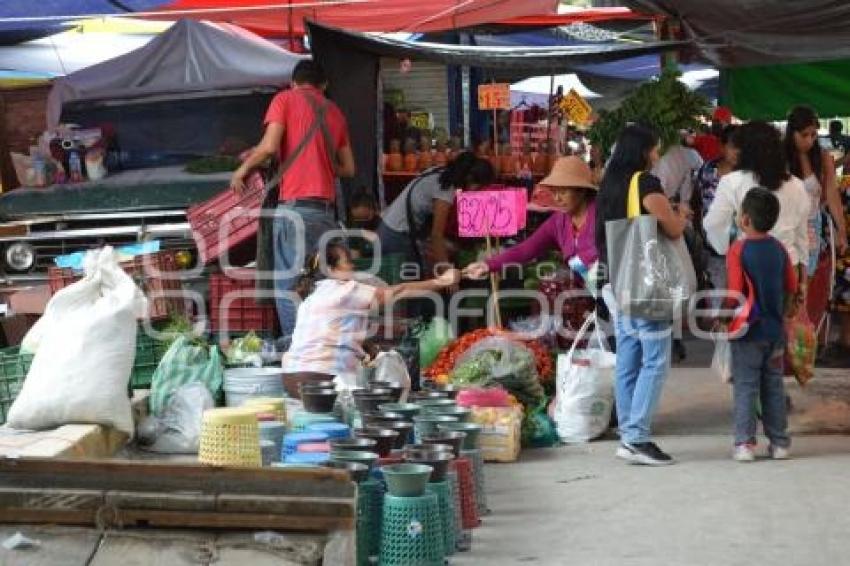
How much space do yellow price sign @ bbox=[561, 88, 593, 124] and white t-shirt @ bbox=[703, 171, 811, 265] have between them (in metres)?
4.83

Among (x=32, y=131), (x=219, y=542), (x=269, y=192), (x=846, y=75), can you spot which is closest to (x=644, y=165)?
(x=269, y=192)

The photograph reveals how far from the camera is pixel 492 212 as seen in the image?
1000 cm

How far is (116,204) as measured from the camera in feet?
37.3

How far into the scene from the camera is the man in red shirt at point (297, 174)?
10070mm

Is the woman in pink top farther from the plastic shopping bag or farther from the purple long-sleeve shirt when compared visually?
the plastic shopping bag

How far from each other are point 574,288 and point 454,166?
1.46 metres

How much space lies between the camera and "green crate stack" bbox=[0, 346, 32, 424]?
332 inches

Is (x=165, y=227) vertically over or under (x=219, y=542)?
over

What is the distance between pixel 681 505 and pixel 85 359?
3.43 metres

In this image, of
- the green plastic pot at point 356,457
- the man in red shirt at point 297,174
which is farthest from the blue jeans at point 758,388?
the man in red shirt at point 297,174

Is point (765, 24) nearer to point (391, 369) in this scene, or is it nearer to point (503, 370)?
point (503, 370)

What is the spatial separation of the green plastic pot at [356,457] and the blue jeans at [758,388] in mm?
3075

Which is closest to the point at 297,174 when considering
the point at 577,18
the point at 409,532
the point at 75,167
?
the point at 75,167

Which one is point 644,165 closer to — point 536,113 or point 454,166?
point 454,166
